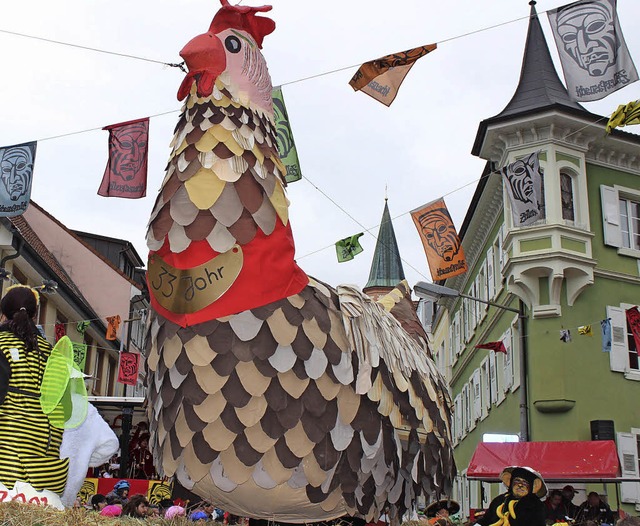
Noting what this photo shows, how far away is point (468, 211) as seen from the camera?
2453cm

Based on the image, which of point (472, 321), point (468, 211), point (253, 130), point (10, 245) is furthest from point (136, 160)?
point (472, 321)

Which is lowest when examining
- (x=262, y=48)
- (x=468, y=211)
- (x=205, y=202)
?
(x=205, y=202)

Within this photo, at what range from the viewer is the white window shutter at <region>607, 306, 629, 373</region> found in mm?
18672

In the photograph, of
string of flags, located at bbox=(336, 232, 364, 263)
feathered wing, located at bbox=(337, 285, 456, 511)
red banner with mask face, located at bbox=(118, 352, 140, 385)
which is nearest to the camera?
feathered wing, located at bbox=(337, 285, 456, 511)

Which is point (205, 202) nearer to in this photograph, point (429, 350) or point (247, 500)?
point (247, 500)

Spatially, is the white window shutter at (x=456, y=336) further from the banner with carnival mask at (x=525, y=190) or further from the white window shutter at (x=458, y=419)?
the banner with carnival mask at (x=525, y=190)

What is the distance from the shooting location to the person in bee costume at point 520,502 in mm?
5176

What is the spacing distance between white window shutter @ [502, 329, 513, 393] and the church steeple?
4.66m

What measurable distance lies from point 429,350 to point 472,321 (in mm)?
20724

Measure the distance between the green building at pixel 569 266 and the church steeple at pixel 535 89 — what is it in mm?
32

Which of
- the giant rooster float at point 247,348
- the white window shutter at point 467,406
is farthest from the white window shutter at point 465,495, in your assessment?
the giant rooster float at point 247,348

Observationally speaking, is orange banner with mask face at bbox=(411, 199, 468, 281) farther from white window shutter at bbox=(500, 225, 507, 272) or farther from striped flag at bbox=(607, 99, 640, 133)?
striped flag at bbox=(607, 99, 640, 133)

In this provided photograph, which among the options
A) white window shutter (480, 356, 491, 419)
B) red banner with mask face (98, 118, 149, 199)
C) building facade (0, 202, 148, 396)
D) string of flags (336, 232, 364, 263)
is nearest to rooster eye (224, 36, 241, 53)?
→ red banner with mask face (98, 118, 149, 199)

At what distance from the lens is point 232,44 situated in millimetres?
4930
